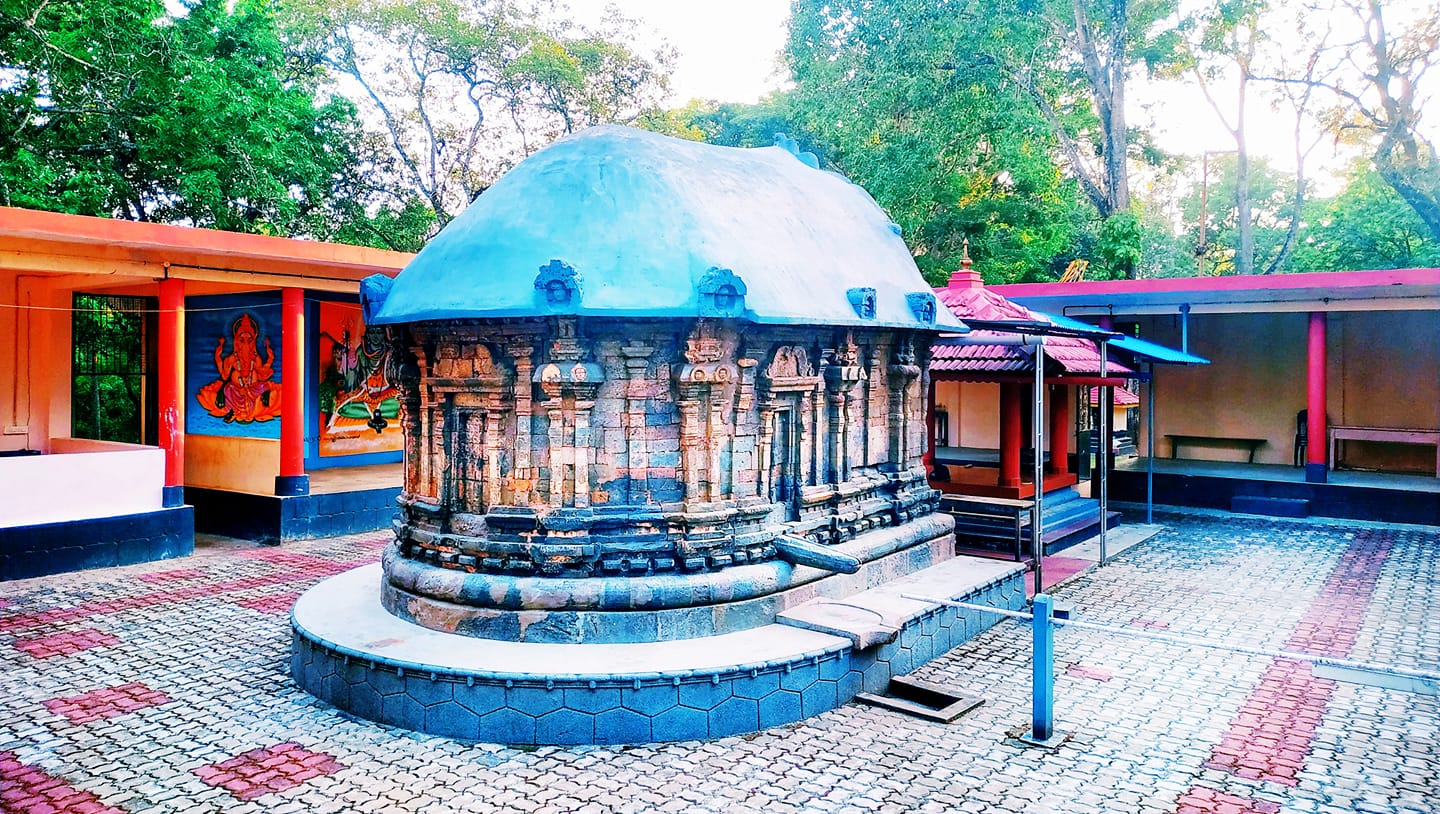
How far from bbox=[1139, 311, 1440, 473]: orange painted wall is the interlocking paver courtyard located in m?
9.92

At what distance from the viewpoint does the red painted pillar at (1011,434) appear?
539 inches

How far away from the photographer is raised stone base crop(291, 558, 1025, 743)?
22.4 feet

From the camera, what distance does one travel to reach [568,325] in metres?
7.80

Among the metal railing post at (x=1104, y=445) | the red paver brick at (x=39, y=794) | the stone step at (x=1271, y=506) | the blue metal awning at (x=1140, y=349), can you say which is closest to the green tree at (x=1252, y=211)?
the stone step at (x=1271, y=506)

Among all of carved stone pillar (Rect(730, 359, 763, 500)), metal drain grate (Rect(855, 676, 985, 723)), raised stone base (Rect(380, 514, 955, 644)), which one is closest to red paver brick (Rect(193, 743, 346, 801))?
raised stone base (Rect(380, 514, 955, 644))

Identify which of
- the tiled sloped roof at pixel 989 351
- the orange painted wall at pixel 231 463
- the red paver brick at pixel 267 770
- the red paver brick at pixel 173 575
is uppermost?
the tiled sloped roof at pixel 989 351

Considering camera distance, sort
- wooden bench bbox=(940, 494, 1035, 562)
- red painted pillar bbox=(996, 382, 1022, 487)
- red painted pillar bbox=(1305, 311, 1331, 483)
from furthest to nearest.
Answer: red painted pillar bbox=(1305, 311, 1331, 483)
red painted pillar bbox=(996, 382, 1022, 487)
wooden bench bbox=(940, 494, 1035, 562)

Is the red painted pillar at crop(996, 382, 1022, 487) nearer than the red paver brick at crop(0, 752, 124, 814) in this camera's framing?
No

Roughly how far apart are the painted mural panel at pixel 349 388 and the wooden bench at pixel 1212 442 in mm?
16122

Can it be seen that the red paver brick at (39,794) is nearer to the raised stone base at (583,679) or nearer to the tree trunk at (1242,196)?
the raised stone base at (583,679)

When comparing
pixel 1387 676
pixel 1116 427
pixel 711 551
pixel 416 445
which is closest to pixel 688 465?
pixel 711 551

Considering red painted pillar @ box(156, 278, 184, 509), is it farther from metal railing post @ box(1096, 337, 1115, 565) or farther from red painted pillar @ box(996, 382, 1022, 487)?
metal railing post @ box(1096, 337, 1115, 565)

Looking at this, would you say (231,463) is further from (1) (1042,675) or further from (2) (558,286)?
(1) (1042,675)

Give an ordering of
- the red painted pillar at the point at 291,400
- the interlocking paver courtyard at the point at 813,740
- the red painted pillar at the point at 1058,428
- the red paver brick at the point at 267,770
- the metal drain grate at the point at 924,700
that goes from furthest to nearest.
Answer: the red painted pillar at the point at 1058,428
the red painted pillar at the point at 291,400
the metal drain grate at the point at 924,700
the red paver brick at the point at 267,770
the interlocking paver courtyard at the point at 813,740
